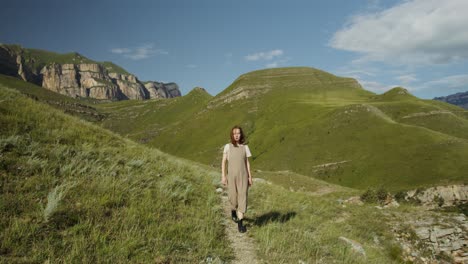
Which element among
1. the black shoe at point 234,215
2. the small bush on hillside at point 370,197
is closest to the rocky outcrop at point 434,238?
the black shoe at point 234,215

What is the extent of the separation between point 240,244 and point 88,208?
143 inches

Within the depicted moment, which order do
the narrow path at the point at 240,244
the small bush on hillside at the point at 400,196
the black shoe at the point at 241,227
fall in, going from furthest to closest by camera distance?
the small bush on hillside at the point at 400,196, the black shoe at the point at 241,227, the narrow path at the point at 240,244

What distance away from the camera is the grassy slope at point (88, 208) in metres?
4.53

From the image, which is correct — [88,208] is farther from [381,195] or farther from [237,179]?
[381,195]

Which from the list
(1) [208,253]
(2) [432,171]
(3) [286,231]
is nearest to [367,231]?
(3) [286,231]

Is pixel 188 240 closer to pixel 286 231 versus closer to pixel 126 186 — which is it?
pixel 126 186

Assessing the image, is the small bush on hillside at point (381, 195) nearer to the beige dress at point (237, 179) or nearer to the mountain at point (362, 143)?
the mountain at point (362, 143)

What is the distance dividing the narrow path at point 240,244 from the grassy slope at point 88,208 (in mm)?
269

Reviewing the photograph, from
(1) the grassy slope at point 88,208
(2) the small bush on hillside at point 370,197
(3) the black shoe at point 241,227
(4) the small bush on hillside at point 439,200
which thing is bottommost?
(4) the small bush on hillside at point 439,200

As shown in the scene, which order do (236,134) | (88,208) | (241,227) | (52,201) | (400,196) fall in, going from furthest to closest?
(400,196) → (236,134) → (241,227) → (88,208) → (52,201)

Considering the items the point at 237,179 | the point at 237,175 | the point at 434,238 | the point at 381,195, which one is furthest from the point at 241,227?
the point at 381,195

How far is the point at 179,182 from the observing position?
31.1 feet

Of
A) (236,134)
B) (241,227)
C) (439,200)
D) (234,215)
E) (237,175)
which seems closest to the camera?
(241,227)

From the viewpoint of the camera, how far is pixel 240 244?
22.0ft
